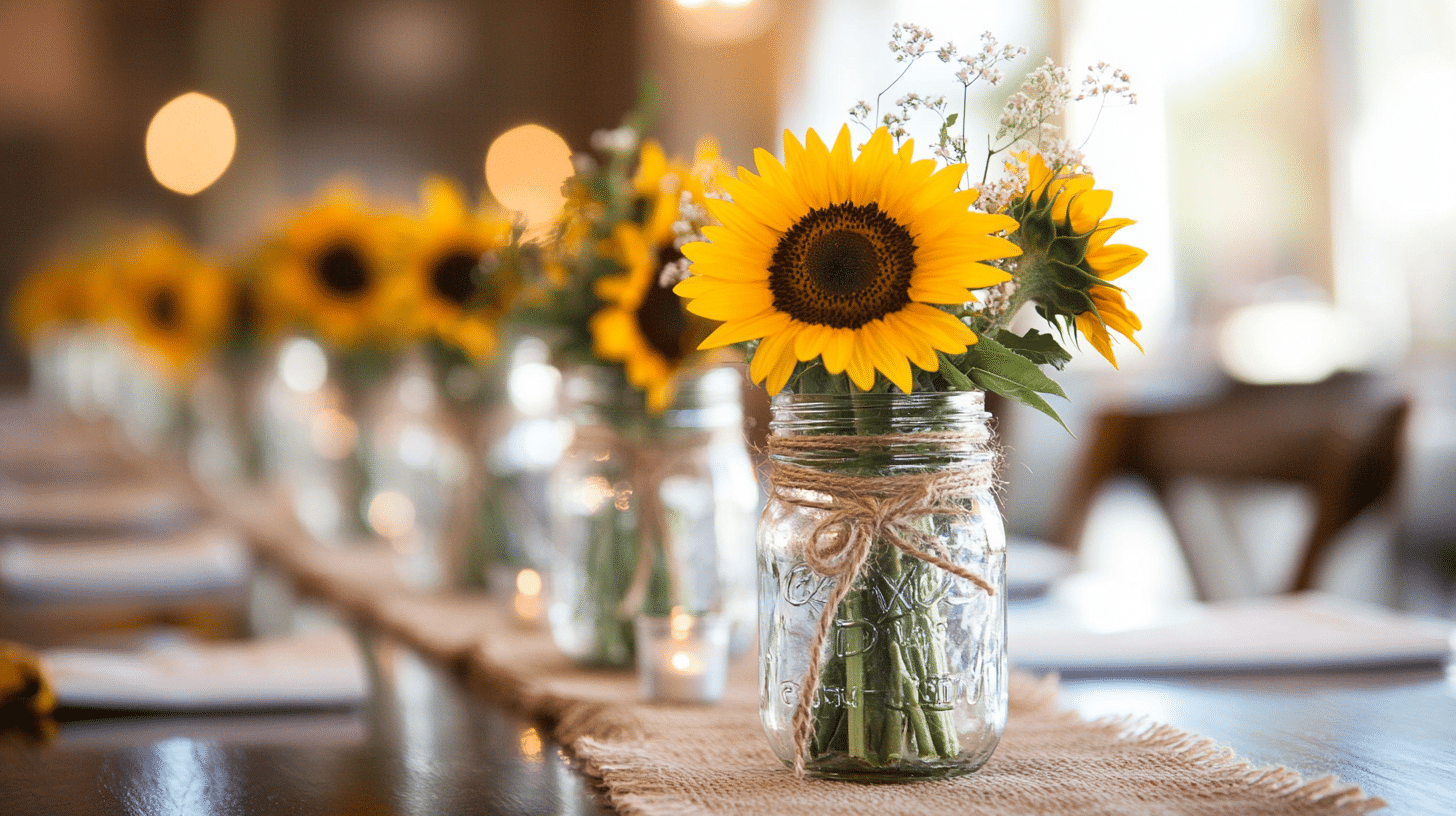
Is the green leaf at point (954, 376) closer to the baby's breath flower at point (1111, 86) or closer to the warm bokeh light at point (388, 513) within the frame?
the baby's breath flower at point (1111, 86)

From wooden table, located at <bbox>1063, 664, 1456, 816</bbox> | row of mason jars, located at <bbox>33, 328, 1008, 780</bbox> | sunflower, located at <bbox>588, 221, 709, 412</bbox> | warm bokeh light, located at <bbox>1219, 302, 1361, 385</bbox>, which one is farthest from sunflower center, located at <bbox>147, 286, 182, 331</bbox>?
warm bokeh light, located at <bbox>1219, 302, 1361, 385</bbox>

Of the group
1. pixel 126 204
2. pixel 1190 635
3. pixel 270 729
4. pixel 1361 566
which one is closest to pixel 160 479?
pixel 270 729

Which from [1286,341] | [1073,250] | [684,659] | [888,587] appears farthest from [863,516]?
[1286,341]

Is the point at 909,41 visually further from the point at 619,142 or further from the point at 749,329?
the point at 619,142

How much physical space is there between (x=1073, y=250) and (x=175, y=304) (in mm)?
2065

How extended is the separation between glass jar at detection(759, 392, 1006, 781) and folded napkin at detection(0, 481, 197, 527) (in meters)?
1.46

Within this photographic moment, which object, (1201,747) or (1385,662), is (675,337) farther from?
(1385,662)

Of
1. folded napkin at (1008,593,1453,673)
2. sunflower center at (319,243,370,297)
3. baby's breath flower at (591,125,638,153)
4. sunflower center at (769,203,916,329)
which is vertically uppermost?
sunflower center at (319,243,370,297)

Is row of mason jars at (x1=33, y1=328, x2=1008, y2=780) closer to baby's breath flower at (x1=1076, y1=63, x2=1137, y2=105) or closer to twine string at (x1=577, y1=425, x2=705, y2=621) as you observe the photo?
→ twine string at (x1=577, y1=425, x2=705, y2=621)

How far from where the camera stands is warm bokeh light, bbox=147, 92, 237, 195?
5.93 meters

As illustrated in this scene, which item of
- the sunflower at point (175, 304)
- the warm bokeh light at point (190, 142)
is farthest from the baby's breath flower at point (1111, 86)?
the warm bokeh light at point (190, 142)

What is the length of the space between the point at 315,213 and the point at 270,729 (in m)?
1.02

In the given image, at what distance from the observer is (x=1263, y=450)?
1.49 m

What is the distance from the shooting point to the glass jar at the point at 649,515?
91 cm
